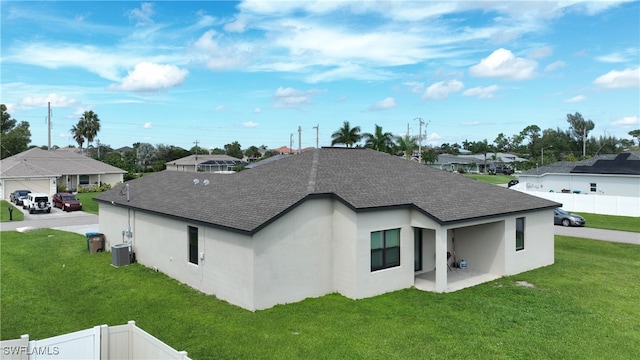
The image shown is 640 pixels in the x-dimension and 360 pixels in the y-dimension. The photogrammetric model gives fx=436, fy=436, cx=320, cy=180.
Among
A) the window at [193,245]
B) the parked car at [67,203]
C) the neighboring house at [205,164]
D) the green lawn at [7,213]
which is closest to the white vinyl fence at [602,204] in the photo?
the window at [193,245]

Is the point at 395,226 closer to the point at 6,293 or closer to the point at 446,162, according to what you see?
the point at 6,293

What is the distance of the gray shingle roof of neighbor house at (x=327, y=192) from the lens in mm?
14156

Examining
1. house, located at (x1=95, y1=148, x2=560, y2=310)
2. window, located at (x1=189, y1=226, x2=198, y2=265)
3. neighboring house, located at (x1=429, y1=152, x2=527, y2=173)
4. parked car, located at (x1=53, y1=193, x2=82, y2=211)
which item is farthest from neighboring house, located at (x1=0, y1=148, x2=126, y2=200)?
neighboring house, located at (x1=429, y1=152, x2=527, y2=173)

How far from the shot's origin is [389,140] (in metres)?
52.2

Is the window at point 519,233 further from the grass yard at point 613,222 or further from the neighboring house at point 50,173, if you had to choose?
the neighboring house at point 50,173

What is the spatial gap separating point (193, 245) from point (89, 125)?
64.7m

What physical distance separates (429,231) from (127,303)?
36.2 feet

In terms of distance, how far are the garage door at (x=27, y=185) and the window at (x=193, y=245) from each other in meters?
40.6

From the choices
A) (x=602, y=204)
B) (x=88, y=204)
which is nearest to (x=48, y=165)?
(x=88, y=204)

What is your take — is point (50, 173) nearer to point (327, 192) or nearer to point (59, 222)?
point (59, 222)

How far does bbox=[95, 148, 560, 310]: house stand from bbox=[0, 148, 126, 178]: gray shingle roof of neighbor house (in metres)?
35.6

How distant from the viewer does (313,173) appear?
53.5 ft

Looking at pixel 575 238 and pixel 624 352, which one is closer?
pixel 624 352

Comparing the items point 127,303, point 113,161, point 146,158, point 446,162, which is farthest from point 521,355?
point 146,158
